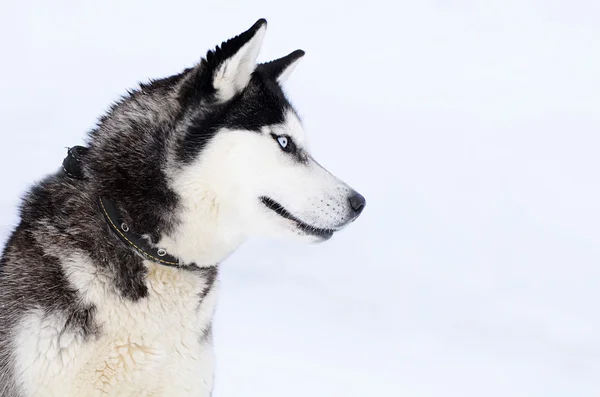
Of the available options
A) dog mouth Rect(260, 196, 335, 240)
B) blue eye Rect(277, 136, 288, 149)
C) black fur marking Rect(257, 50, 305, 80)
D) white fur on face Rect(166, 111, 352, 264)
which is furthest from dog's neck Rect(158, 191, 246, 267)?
black fur marking Rect(257, 50, 305, 80)

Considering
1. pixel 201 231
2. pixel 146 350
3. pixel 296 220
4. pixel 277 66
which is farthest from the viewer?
pixel 277 66

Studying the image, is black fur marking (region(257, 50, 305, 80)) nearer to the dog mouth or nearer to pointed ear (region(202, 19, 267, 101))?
pointed ear (region(202, 19, 267, 101))

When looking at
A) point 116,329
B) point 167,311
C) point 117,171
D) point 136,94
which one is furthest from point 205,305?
point 136,94

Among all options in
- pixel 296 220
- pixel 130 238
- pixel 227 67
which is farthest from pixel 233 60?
pixel 130 238

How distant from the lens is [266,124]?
3316 mm

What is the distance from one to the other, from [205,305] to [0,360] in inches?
33.8

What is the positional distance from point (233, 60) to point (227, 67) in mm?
41

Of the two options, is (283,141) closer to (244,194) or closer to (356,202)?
(244,194)

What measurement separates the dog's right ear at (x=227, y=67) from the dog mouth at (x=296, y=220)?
487 mm

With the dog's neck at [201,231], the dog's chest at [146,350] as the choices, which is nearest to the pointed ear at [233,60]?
the dog's neck at [201,231]

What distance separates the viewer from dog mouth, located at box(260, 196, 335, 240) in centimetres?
324

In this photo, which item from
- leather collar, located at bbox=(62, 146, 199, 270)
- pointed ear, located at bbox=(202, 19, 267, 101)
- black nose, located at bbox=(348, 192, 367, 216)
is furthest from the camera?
black nose, located at bbox=(348, 192, 367, 216)

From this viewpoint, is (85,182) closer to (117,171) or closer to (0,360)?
(117,171)

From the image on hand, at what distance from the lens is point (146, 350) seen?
3088 millimetres
